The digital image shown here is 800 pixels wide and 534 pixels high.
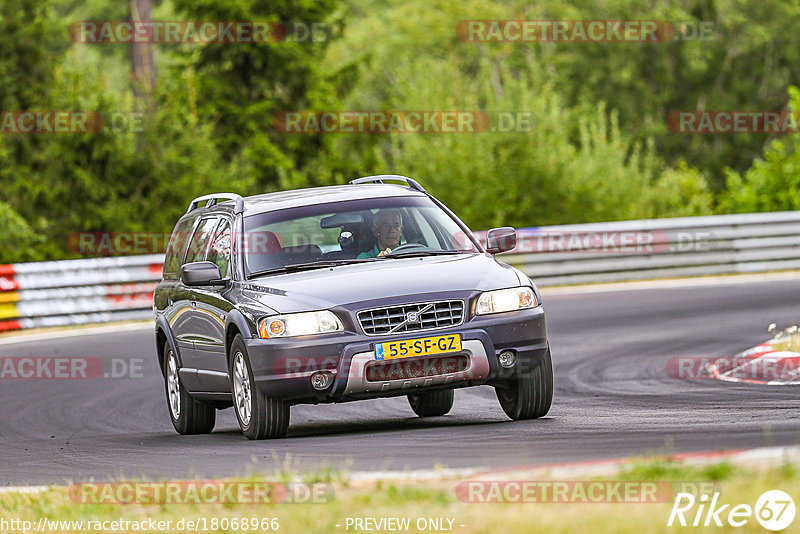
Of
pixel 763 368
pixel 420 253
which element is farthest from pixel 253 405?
pixel 763 368

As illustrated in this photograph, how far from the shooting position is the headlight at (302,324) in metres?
9.38

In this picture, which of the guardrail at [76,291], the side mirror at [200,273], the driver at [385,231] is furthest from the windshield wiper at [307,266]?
the guardrail at [76,291]

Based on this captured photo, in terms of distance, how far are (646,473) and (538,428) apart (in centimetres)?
298

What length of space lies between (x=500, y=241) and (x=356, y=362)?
2.04m

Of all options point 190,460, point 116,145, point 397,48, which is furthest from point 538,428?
point 397,48

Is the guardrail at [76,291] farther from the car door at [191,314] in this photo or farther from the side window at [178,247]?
the car door at [191,314]

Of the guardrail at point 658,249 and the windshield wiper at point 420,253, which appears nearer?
the windshield wiper at point 420,253

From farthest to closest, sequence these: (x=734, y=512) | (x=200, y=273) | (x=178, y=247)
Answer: (x=178, y=247), (x=200, y=273), (x=734, y=512)

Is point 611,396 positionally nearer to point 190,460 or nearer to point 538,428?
point 538,428

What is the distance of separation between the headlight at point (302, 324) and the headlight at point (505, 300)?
0.97 meters

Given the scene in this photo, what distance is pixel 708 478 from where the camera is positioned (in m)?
5.95

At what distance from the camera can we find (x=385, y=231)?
10.7 meters

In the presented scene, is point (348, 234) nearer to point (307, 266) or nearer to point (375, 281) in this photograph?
point (307, 266)

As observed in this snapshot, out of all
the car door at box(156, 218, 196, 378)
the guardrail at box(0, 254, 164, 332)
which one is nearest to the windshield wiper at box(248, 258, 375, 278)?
the car door at box(156, 218, 196, 378)
